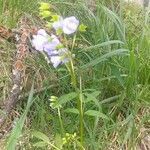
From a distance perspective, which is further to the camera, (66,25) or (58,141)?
(58,141)

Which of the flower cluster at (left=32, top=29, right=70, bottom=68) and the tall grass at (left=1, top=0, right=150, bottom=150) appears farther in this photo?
the tall grass at (left=1, top=0, right=150, bottom=150)

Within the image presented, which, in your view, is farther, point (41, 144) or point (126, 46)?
point (126, 46)

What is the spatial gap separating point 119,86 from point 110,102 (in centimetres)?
8

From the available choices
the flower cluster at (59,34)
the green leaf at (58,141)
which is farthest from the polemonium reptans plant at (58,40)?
the green leaf at (58,141)

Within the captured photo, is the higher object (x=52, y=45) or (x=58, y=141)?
(x=52, y=45)

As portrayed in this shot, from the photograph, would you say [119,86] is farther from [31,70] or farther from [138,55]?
[31,70]

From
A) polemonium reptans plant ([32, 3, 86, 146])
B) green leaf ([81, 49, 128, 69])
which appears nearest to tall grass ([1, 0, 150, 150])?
green leaf ([81, 49, 128, 69])

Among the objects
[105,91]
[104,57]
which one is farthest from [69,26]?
[105,91]

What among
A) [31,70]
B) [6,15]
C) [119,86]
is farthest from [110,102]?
[6,15]

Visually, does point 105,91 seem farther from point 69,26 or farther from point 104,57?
point 69,26

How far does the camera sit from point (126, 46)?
208 cm

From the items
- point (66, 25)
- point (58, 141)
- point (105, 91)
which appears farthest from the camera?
point (105, 91)

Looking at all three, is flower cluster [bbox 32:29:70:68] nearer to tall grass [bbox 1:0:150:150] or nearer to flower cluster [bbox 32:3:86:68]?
flower cluster [bbox 32:3:86:68]

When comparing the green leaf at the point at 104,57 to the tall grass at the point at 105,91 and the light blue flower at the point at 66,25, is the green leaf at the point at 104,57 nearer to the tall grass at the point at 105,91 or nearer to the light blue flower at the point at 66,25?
the tall grass at the point at 105,91
